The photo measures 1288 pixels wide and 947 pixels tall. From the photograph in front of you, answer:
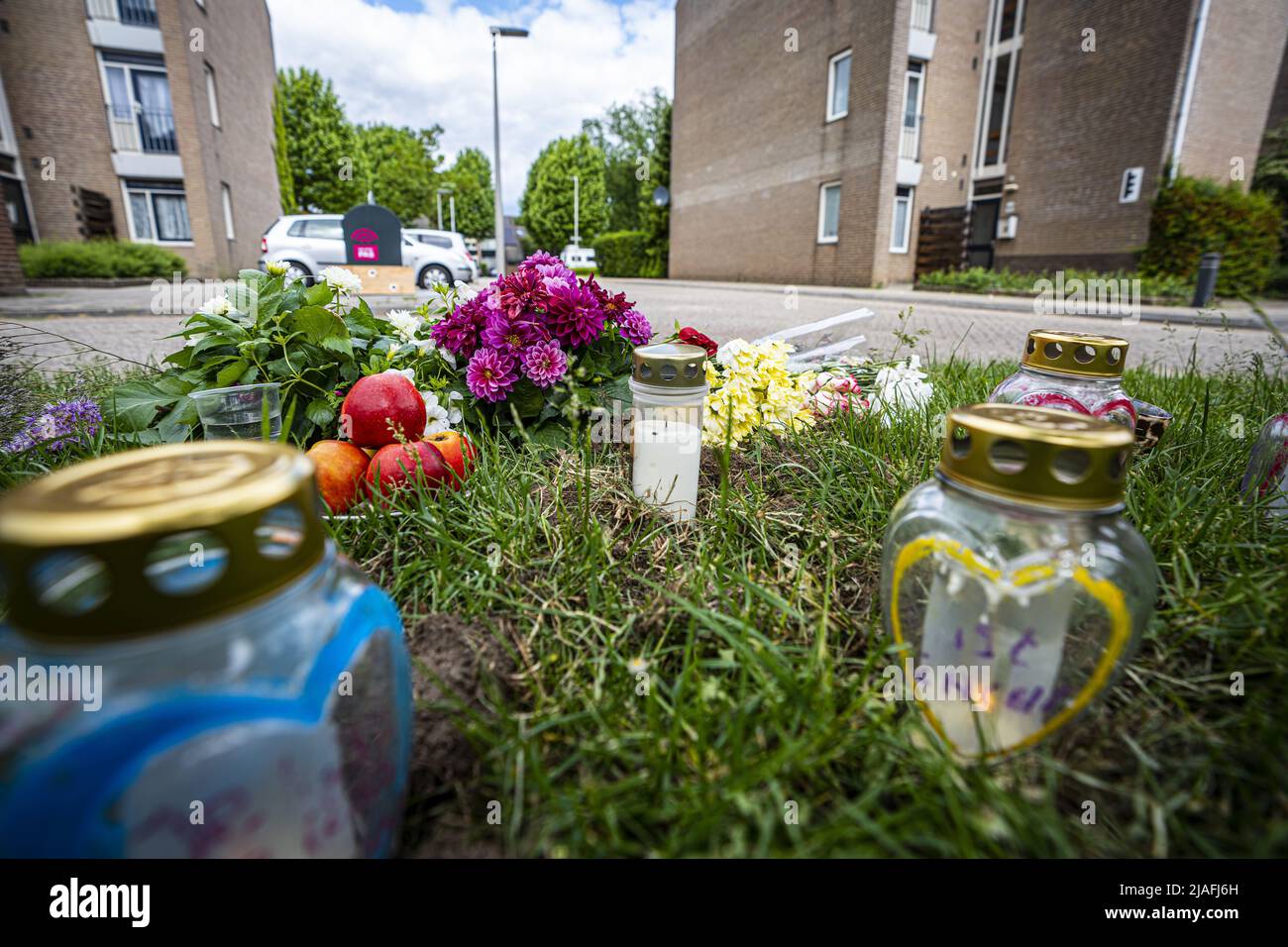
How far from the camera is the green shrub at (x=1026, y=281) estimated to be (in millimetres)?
11378

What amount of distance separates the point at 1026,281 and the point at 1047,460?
581 inches

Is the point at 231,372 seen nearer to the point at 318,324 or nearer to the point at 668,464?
the point at 318,324

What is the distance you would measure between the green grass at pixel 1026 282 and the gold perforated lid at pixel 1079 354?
41.7 ft

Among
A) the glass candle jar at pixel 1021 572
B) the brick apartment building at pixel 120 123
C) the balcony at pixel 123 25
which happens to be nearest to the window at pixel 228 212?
the brick apartment building at pixel 120 123

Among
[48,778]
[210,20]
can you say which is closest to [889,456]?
[48,778]

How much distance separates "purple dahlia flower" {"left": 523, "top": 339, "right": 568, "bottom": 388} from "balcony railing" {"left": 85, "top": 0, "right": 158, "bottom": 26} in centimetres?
2271

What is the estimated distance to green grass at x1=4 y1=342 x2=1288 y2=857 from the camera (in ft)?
2.49

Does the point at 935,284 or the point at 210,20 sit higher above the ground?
the point at 210,20

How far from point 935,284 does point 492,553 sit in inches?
607

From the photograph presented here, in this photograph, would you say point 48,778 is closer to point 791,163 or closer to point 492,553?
point 492,553

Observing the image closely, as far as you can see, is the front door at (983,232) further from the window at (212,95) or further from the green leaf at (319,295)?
the window at (212,95)

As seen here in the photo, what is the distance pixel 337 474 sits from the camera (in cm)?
160

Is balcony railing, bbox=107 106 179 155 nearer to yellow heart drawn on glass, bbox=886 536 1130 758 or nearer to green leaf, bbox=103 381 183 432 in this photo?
green leaf, bbox=103 381 183 432

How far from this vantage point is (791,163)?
17.8 m
